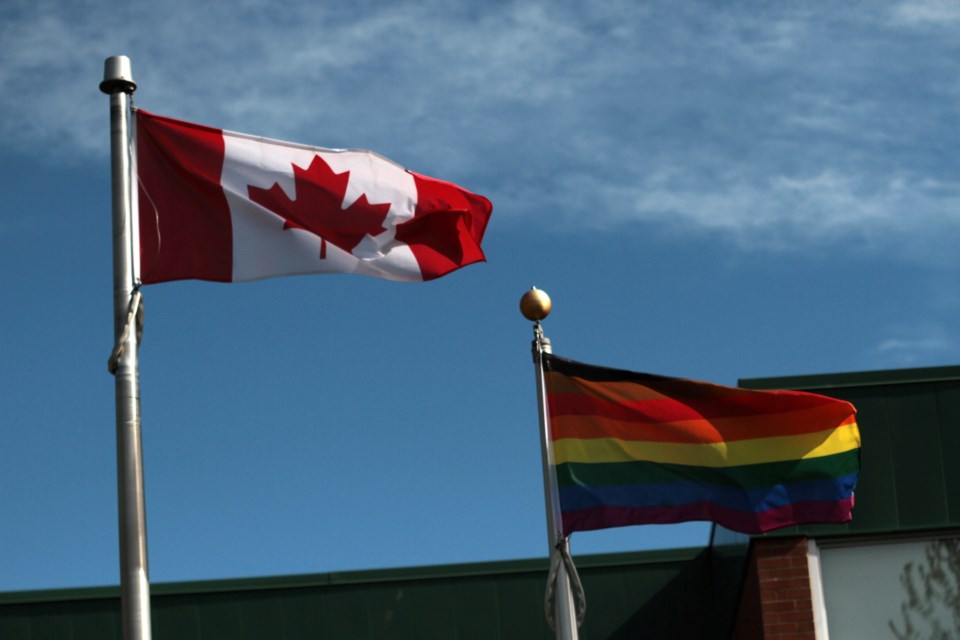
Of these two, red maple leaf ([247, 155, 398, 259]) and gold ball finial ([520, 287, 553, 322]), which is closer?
red maple leaf ([247, 155, 398, 259])

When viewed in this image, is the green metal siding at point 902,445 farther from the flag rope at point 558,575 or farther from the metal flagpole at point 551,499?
the flag rope at point 558,575

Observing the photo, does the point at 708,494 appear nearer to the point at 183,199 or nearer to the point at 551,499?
the point at 551,499

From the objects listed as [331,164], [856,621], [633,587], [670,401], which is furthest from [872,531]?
[331,164]

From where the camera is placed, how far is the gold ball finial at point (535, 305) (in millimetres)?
11336

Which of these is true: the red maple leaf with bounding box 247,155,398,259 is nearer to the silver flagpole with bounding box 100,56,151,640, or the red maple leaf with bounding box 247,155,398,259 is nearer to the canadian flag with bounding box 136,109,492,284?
the canadian flag with bounding box 136,109,492,284

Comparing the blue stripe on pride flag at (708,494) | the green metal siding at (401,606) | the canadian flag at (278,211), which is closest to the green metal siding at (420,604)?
the green metal siding at (401,606)

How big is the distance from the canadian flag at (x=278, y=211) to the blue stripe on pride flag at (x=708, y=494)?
1.91 m

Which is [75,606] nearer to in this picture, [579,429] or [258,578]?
[258,578]

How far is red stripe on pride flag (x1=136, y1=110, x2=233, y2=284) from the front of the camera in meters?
9.34

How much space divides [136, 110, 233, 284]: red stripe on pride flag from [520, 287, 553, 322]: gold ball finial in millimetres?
2590

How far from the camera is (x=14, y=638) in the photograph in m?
15.7

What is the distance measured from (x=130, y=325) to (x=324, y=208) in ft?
5.68

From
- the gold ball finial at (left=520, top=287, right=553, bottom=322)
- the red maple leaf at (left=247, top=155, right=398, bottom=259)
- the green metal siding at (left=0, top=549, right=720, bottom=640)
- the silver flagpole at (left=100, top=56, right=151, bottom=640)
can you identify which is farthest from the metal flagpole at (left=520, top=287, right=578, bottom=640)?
the green metal siding at (left=0, top=549, right=720, bottom=640)

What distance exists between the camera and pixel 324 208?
9.98 meters
